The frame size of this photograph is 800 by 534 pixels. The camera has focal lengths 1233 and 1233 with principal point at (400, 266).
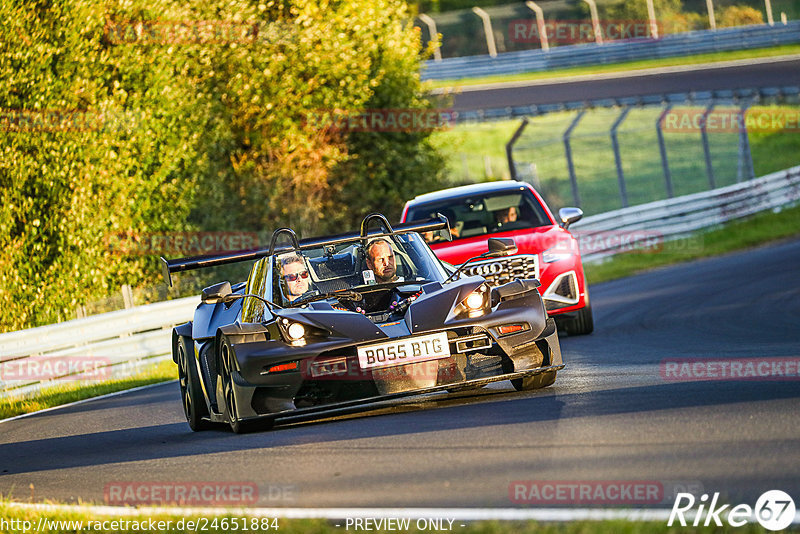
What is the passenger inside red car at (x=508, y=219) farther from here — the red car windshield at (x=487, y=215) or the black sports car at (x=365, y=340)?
the black sports car at (x=365, y=340)

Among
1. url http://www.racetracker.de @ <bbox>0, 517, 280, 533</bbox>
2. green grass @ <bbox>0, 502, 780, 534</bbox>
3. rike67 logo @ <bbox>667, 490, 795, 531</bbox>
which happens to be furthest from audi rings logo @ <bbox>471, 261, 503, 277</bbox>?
rike67 logo @ <bbox>667, 490, 795, 531</bbox>

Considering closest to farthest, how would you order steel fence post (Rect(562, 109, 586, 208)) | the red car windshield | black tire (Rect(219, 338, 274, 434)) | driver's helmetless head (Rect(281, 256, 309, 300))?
1. black tire (Rect(219, 338, 274, 434))
2. driver's helmetless head (Rect(281, 256, 309, 300))
3. the red car windshield
4. steel fence post (Rect(562, 109, 586, 208))

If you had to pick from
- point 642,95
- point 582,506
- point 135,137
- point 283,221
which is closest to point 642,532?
point 582,506

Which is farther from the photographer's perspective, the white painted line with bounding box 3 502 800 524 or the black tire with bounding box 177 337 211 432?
the black tire with bounding box 177 337 211 432

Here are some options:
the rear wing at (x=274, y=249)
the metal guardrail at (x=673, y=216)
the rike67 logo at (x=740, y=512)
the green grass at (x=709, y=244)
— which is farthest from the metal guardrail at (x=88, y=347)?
the rike67 logo at (x=740, y=512)

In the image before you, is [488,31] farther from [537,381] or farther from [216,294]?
[537,381]

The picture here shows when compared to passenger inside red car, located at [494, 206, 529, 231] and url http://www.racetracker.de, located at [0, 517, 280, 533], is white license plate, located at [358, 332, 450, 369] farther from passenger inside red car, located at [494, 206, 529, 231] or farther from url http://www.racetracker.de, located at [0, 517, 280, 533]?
passenger inside red car, located at [494, 206, 529, 231]

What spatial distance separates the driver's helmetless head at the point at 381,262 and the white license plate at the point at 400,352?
1.37m

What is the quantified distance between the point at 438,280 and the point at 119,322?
773 centimetres

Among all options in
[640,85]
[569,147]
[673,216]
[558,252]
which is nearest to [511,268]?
[558,252]

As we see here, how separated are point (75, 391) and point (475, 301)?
25.4 feet

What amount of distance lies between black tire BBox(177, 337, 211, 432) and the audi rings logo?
12.5 ft

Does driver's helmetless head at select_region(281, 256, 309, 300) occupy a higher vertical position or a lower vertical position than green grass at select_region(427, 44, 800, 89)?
higher

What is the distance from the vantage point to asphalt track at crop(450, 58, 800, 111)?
3806 centimetres
